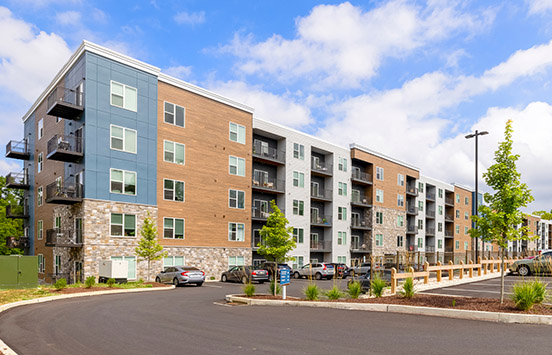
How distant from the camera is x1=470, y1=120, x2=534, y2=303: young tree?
12836mm

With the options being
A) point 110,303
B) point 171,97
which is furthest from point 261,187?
point 110,303

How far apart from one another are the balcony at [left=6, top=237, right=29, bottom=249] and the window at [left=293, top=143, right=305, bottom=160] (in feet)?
89.3

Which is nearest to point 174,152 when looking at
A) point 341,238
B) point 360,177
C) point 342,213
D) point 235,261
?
point 235,261

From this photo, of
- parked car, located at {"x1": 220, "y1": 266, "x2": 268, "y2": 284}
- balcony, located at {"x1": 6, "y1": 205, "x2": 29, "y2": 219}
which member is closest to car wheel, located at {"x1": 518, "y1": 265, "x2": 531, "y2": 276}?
parked car, located at {"x1": 220, "y1": 266, "x2": 268, "y2": 284}

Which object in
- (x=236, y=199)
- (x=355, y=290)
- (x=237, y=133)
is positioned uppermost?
(x=237, y=133)

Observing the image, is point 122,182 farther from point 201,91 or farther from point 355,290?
point 355,290

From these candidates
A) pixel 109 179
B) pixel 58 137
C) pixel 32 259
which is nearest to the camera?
pixel 32 259

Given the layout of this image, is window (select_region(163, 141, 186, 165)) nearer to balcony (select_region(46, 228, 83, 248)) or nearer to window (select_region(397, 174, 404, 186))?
balcony (select_region(46, 228, 83, 248))

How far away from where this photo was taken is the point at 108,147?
28656 millimetres

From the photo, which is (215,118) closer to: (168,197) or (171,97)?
(171,97)

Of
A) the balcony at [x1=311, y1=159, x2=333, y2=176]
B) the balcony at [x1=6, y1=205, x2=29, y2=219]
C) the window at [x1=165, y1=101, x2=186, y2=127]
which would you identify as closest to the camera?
the window at [x1=165, y1=101, x2=186, y2=127]

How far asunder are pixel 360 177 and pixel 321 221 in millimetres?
9657

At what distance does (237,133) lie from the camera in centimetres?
3741

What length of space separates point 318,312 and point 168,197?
2084 cm
